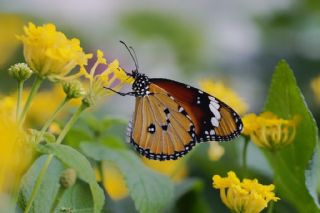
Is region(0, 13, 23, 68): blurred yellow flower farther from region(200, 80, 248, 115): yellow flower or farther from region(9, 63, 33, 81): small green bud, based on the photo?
region(9, 63, 33, 81): small green bud

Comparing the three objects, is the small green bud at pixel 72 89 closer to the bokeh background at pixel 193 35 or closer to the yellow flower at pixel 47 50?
the yellow flower at pixel 47 50

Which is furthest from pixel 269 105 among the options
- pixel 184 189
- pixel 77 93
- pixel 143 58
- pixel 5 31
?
pixel 143 58

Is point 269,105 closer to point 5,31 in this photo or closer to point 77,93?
point 77,93

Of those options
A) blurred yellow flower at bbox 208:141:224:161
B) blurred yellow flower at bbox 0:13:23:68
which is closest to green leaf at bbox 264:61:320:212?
blurred yellow flower at bbox 208:141:224:161

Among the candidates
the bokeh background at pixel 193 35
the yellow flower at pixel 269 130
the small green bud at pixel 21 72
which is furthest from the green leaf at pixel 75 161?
the bokeh background at pixel 193 35

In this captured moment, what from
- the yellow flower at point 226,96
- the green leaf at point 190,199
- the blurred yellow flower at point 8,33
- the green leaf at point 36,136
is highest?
the blurred yellow flower at point 8,33
